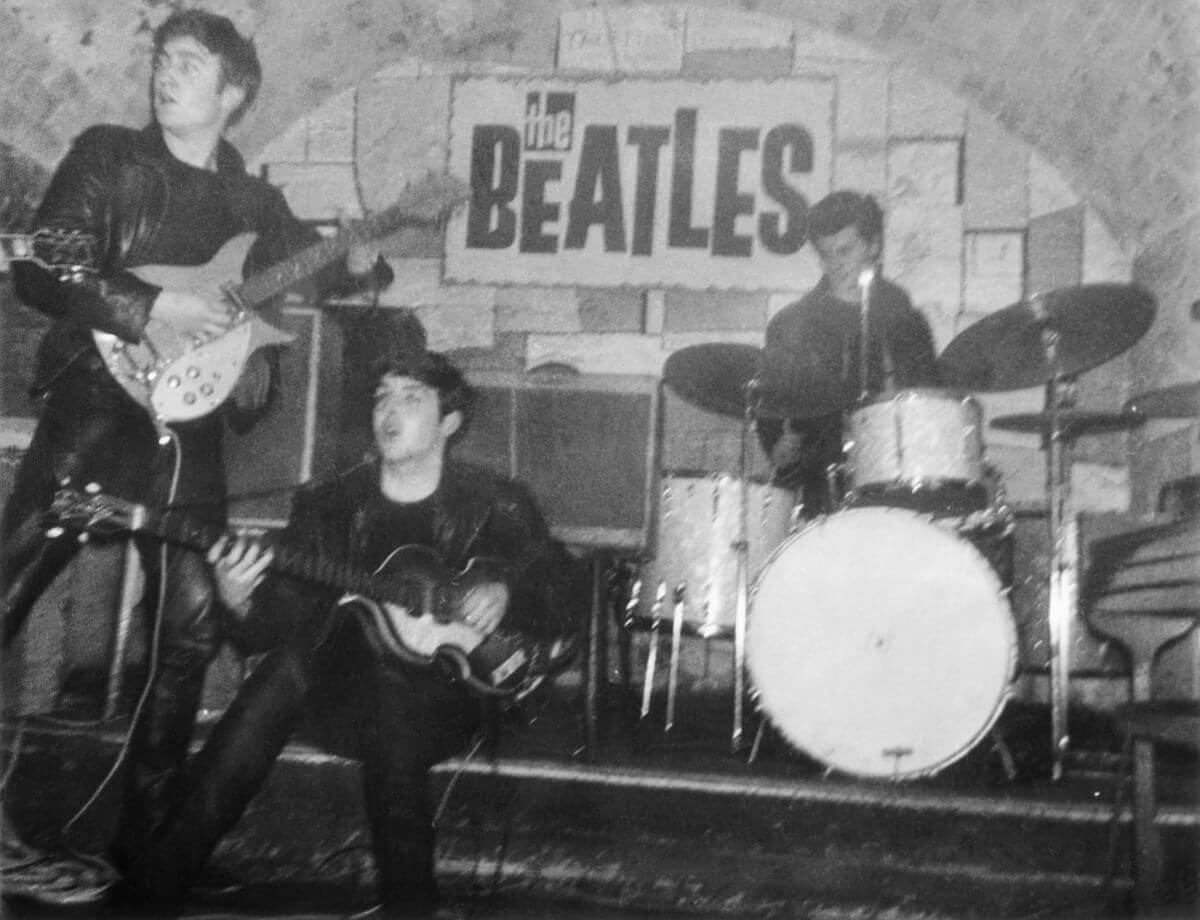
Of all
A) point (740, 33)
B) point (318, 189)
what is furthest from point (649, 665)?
point (740, 33)

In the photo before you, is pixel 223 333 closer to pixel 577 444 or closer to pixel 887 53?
pixel 577 444

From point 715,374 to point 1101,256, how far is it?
3.31ft

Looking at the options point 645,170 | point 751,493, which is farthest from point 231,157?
point 751,493

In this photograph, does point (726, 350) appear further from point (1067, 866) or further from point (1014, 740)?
point (1067, 866)

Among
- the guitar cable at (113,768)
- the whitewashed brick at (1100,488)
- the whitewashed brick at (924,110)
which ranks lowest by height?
the guitar cable at (113,768)

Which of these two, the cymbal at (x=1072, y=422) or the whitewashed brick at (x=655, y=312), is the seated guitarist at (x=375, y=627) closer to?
the whitewashed brick at (x=655, y=312)

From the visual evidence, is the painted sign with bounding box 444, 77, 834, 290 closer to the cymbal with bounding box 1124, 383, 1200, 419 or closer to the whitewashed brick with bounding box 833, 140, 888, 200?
the whitewashed brick with bounding box 833, 140, 888, 200

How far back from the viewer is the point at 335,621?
2.66 metres

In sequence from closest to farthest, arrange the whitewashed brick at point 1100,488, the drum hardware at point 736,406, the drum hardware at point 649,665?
the drum hardware at point 736,406 < the drum hardware at point 649,665 < the whitewashed brick at point 1100,488

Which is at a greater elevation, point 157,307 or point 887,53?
point 887,53

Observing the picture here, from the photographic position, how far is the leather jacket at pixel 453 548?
2.68 meters

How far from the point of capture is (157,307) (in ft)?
9.35

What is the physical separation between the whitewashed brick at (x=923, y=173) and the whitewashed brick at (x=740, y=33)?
1.35 ft

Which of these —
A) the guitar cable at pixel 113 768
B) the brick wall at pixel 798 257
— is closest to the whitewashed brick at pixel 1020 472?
the brick wall at pixel 798 257
